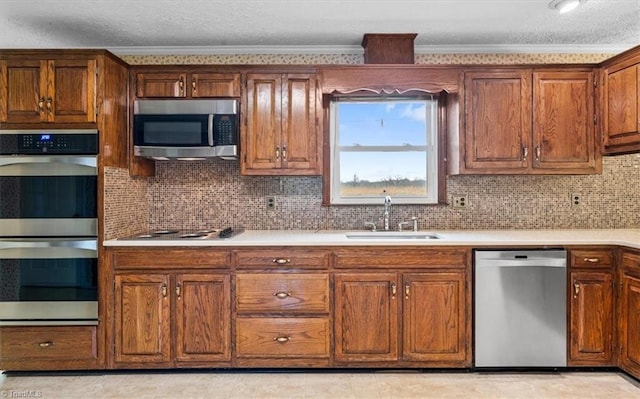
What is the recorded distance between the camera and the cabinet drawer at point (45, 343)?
2887 millimetres

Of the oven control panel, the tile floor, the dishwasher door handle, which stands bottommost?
the tile floor

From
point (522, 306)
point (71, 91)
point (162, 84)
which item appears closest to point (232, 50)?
point (162, 84)

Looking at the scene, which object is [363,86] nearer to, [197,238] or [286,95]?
[286,95]

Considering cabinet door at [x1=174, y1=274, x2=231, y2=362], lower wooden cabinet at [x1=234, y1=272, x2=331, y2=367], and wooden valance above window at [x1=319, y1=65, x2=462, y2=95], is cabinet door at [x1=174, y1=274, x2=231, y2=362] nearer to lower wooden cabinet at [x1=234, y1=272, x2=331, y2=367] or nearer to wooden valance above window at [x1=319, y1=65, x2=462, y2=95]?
lower wooden cabinet at [x1=234, y1=272, x2=331, y2=367]

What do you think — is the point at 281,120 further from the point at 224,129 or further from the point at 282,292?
the point at 282,292

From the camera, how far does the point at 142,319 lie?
293 centimetres

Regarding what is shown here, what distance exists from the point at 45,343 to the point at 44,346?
0.07ft

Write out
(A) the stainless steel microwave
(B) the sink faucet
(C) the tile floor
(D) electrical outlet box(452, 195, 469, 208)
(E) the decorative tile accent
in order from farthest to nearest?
(D) electrical outlet box(452, 195, 469, 208)
(B) the sink faucet
(A) the stainless steel microwave
(E) the decorative tile accent
(C) the tile floor

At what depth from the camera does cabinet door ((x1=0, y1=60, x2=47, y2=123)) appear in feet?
9.42

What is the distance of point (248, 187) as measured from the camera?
3.62 meters

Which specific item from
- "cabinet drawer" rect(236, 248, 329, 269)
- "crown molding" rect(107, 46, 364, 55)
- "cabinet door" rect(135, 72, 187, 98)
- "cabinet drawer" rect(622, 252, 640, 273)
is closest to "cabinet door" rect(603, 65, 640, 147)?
"cabinet drawer" rect(622, 252, 640, 273)

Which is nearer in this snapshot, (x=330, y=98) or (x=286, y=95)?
(x=286, y=95)

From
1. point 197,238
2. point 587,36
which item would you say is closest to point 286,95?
point 197,238

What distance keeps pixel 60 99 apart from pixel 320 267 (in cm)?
197
